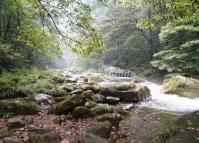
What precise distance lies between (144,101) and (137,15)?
19.5m

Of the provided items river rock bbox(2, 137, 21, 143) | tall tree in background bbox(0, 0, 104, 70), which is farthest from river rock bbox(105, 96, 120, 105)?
river rock bbox(2, 137, 21, 143)

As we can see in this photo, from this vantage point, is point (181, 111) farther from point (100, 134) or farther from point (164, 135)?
point (100, 134)

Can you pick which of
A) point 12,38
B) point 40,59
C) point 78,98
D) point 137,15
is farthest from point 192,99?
point 40,59

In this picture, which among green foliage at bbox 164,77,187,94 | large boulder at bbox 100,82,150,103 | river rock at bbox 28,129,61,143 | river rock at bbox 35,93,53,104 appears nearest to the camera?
river rock at bbox 28,129,61,143

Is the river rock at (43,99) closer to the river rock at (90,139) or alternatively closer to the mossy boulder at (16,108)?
the mossy boulder at (16,108)

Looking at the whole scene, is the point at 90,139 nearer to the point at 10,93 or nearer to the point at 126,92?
the point at 10,93

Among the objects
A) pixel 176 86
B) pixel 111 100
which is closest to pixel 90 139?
pixel 111 100

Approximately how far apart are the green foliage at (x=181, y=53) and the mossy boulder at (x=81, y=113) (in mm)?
14100

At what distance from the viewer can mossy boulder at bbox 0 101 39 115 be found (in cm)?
866

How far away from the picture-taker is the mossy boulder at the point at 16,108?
866cm

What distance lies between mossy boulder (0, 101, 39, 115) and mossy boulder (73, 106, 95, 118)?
1.32m

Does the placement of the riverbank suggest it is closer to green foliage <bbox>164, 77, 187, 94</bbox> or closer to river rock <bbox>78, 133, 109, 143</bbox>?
river rock <bbox>78, 133, 109, 143</bbox>

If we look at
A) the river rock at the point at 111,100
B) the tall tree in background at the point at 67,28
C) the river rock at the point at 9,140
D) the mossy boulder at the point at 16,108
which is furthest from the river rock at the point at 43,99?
the river rock at the point at 9,140

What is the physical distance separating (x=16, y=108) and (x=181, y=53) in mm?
16945
